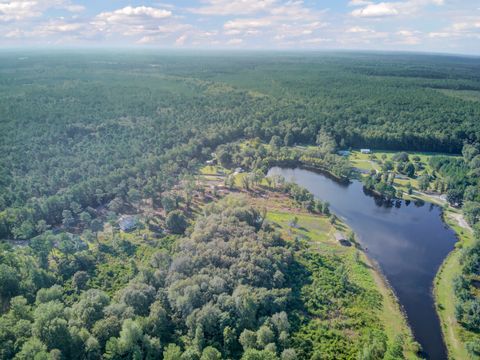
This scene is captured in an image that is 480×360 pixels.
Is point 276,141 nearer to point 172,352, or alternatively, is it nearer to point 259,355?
point 259,355

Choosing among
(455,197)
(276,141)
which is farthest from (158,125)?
(455,197)

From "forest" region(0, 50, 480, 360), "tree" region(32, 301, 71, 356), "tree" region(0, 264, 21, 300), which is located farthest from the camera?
"tree" region(0, 264, 21, 300)

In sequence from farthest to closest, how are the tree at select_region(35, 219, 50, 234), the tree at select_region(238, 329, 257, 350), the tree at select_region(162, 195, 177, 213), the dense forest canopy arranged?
the dense forest canopy, the tree at select_region(162, 195, 177, 213), the tree at select_region(35, 219, 50, 234), the tree at select_region(238, 329, 257, 350)

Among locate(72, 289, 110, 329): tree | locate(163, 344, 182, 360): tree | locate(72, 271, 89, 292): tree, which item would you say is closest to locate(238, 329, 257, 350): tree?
locate(163, 344, 182, 360): tree

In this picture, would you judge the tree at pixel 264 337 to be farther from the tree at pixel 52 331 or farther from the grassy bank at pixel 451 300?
the grassy bank at pixel 451 300

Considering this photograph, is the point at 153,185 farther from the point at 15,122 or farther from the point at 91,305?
the point at 15,122

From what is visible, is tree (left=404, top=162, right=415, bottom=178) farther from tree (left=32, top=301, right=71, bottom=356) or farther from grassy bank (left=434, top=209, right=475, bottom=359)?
tree (left=32, top=301, right=71, bottom=356)
